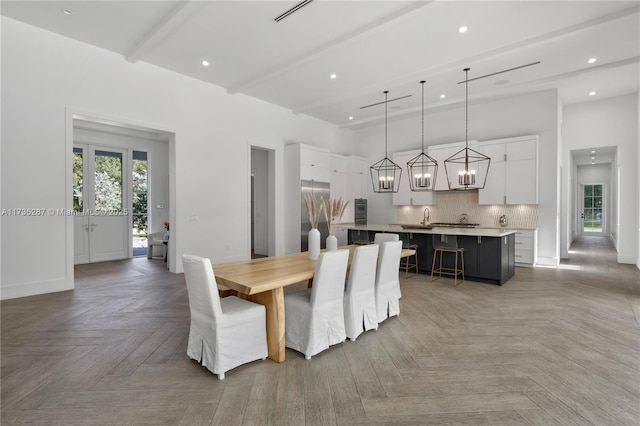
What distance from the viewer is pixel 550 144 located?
6832 mm

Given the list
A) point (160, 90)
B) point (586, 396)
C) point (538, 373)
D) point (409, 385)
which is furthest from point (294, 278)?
point (160, 90)

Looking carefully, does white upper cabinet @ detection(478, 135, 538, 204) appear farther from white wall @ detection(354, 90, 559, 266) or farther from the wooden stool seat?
the wooden stool seat

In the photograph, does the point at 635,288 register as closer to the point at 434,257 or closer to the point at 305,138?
the point at 434,257

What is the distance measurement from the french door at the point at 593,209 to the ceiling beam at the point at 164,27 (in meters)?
16.1

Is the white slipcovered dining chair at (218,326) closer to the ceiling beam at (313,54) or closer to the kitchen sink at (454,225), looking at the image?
the ceiling beam at (313,54)

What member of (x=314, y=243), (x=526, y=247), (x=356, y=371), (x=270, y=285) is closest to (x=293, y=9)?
(x=314, y=243)

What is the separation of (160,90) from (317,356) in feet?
17.2

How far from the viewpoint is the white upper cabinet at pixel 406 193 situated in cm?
829

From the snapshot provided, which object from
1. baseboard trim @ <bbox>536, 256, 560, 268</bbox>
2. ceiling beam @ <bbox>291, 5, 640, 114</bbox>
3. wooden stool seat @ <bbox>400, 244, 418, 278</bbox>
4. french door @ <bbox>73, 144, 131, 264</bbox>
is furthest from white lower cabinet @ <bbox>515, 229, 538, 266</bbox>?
french door @ <bbox>73, 144, 131, 264</bbox>

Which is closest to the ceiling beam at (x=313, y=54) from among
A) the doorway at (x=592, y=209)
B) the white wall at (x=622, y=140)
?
the white wall at (x=622, y=140)

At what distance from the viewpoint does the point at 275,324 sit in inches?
108

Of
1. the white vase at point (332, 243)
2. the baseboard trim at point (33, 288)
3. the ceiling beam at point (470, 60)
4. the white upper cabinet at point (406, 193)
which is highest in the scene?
the ceiling beam at point (470, 60)

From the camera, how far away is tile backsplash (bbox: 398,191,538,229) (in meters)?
7.13

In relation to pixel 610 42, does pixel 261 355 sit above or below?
below
